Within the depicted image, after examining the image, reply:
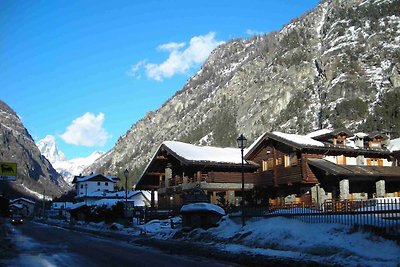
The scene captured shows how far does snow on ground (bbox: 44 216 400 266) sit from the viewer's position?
48.5 feet

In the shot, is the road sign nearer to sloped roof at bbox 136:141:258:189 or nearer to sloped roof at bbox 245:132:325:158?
sloped roof at bbox 136:141:258:189

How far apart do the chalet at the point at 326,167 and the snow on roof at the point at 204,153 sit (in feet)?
12.0

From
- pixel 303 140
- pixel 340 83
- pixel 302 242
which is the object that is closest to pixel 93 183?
pixel 340 83

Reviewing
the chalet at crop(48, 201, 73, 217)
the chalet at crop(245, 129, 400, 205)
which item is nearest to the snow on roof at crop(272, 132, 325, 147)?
the chalet at crop(245, 129, 400, 205)

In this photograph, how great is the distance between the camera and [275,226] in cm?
2148

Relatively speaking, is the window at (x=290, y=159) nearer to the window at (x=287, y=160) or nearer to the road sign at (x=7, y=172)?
the window at (x=287, y=160)

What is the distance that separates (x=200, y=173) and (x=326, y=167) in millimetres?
14239

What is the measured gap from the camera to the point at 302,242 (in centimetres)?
1823

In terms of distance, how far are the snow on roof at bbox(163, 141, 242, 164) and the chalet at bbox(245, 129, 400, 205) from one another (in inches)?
144

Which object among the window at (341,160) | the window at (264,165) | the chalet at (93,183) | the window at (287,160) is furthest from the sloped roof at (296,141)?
the chalet at (93,183)

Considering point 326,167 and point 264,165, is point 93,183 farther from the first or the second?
point 326,167

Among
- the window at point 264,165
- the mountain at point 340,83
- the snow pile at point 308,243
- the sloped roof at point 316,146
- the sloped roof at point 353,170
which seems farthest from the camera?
the mountain at point 340,83

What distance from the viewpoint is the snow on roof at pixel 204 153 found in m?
50.5

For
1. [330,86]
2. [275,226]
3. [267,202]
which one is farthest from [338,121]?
[275,226]
